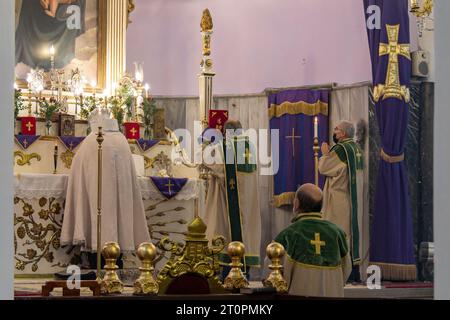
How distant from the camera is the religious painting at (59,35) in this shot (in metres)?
13.6

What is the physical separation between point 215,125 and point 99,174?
7.25ft

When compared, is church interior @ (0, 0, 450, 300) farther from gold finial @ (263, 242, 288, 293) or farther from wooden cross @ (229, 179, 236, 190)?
gold finial @ (263, 242, 288, 293)

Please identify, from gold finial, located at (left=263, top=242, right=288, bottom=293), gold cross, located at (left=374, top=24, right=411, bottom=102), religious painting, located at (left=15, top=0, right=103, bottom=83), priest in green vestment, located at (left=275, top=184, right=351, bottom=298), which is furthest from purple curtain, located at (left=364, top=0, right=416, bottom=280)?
gold finial, located at (left=263, top=242, right=288, bottom=293)

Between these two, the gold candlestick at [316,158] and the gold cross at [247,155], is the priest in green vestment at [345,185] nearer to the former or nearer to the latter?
the gold candlestick at [316,158]

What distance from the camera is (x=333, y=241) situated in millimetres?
7922

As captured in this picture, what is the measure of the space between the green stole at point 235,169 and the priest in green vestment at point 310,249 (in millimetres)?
3765

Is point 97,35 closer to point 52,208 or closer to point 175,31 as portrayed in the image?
point 175,31

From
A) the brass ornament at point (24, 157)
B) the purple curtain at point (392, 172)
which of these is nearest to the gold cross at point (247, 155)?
the purple curtain at point (392, 172)

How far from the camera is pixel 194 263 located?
711 cm

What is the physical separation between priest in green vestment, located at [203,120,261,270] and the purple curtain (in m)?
1.46

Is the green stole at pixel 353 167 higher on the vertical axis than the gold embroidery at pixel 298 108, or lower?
lower

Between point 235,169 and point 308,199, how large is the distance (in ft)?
13.0

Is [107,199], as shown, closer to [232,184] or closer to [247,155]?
[232,184]
